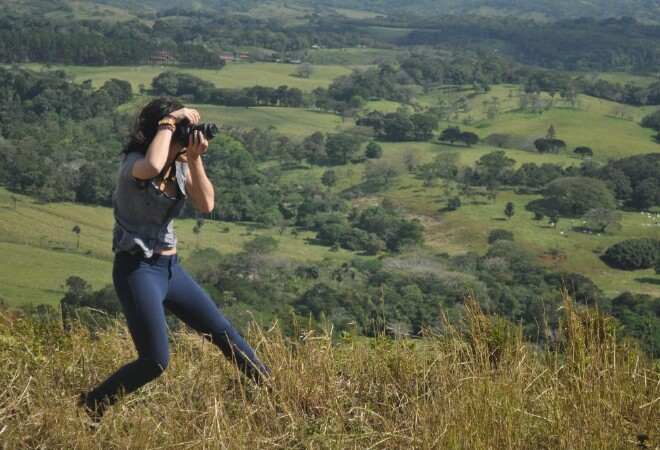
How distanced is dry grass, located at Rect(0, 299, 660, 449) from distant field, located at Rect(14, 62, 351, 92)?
258 ft

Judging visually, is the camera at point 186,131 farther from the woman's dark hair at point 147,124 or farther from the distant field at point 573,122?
the distant field at point 573,122

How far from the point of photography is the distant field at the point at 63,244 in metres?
33.8

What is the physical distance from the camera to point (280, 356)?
141 inches

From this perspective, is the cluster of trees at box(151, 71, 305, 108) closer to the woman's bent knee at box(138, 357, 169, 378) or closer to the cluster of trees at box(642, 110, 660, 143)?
the cluster of trees at box(642, 110, 660, 143)

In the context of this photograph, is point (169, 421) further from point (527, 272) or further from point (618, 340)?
point (527, 272)

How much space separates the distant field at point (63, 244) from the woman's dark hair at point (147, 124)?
88.3ft

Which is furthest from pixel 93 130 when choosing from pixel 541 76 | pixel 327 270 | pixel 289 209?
pixel 541 76

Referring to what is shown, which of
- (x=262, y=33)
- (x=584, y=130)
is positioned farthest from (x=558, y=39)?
(x=584, y=130)

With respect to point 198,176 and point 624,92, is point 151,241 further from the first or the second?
point 624,92

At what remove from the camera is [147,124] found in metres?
3.34

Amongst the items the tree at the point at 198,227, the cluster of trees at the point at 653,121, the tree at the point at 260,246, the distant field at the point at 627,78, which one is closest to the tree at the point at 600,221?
the tree at the point at 260,246

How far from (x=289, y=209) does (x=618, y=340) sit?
53724 mm

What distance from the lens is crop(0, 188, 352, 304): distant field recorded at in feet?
111

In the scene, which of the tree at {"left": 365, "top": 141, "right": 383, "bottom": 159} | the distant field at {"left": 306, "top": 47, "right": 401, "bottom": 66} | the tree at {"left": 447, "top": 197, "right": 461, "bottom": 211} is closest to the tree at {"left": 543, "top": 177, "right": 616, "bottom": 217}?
the tree at {"left": 447, "top": 197, "right": 461, "bottom": 211}
